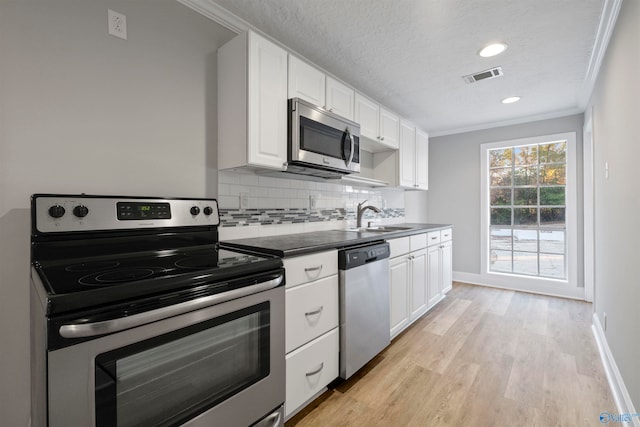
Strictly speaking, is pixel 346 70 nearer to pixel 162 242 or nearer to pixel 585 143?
pixel 162 242

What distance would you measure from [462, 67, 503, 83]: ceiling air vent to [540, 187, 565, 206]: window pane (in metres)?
2.06

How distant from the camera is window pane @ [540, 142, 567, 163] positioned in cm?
375

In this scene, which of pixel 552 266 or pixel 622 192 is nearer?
pixel 622 192

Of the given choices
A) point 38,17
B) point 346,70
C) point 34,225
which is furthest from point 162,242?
point 346,70

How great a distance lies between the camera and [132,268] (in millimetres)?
1111

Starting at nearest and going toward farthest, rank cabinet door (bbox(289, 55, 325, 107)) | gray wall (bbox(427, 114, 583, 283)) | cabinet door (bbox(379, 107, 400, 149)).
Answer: cabinet door (bbox(289, 55, 325, 107)) → cabinet door (bbox(379, 107, 400, 149)) → gray wall (bbox(427, 114, 583, 283))

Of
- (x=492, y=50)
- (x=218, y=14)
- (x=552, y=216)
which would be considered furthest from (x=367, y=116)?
(x=552, y=216)

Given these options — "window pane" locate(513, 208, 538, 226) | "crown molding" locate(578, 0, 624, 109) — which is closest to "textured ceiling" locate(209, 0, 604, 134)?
"crown molding" locate(578, 0, 624, 109)

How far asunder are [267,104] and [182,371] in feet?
4.68

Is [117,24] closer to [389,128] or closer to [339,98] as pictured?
[339,98]

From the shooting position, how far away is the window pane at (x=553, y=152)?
3750 millimetres

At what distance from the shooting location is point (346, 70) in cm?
255

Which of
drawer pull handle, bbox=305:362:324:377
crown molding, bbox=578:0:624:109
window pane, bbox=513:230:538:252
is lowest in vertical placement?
drawer pull handle, bbox=305:362:324:377

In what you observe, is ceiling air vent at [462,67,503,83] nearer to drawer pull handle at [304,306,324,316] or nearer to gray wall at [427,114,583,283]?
gray wall at [427,114,583,283]
